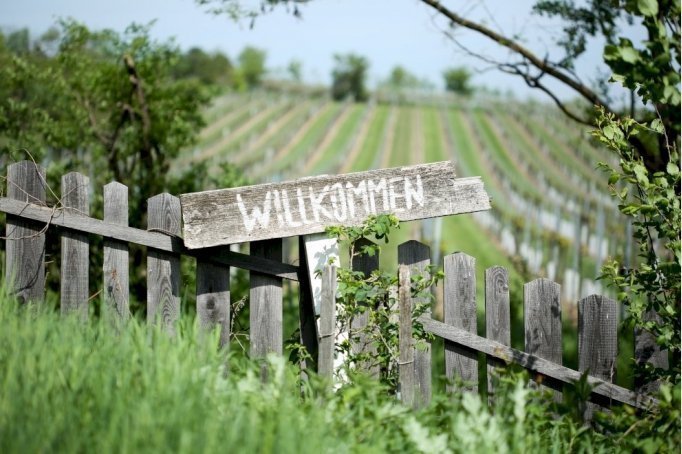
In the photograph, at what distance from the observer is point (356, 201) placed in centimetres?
417

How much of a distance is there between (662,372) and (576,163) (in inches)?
1533

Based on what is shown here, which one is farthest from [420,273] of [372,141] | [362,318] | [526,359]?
[372,141]

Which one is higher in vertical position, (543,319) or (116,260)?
(116,260)

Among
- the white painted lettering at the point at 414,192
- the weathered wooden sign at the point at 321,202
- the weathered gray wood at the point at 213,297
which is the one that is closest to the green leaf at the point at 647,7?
the weathered wooden sign at the point at 321,202

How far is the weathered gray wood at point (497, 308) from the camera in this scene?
14.0 feet

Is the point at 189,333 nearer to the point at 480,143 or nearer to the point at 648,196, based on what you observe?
the point at 648,196

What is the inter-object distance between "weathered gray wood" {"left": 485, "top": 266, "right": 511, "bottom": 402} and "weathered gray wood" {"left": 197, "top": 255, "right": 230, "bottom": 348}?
1363 mm

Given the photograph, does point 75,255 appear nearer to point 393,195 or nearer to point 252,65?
point 393,195

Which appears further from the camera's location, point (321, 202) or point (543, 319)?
point (543, 319)

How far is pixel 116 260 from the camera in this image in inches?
173

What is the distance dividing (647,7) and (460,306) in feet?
5.79

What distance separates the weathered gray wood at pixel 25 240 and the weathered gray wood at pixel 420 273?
1952mm

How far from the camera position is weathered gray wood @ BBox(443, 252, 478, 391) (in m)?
4.25

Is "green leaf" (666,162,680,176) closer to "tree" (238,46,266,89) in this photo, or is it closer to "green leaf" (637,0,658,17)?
"green leaf" (637,0,658,17)
